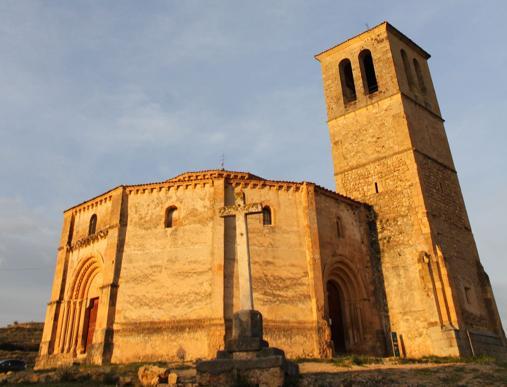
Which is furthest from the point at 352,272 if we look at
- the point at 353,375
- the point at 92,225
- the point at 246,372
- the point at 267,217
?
the point at 92,225

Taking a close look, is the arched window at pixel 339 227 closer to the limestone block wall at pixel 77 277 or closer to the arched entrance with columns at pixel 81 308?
the limestone block wall at pixel 77 277

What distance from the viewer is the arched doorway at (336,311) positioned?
65.7 ft

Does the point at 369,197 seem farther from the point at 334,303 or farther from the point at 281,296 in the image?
the point at 281,296

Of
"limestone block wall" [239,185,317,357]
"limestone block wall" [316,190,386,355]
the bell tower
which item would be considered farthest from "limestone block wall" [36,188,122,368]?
the bell tower

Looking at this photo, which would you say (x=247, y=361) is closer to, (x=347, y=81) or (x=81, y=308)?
(x=81, y=308)

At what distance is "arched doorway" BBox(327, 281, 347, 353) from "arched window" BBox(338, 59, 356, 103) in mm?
11822

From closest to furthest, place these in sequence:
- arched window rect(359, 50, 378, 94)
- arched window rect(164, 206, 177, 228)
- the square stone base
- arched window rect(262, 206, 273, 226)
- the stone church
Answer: the square stone base
the stone church
arched window rect(262, 206, 273, 226)
arched window rect(164, 206, 177, 228)
arched window rect(359, 50, 378, 94)

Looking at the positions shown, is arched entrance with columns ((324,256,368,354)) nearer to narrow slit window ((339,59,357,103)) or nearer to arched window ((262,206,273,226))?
arched window ((262,206,273,226))

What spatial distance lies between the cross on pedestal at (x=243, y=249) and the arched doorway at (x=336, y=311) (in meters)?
9.00

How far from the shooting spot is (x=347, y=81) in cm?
2816

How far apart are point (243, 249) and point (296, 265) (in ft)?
22.8

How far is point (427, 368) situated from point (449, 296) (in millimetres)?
5970

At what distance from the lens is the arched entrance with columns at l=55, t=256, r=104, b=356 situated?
20094 millimetres

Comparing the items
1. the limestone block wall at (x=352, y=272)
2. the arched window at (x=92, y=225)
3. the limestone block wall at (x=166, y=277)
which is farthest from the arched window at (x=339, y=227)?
the arched window at (x=92, y=225)
